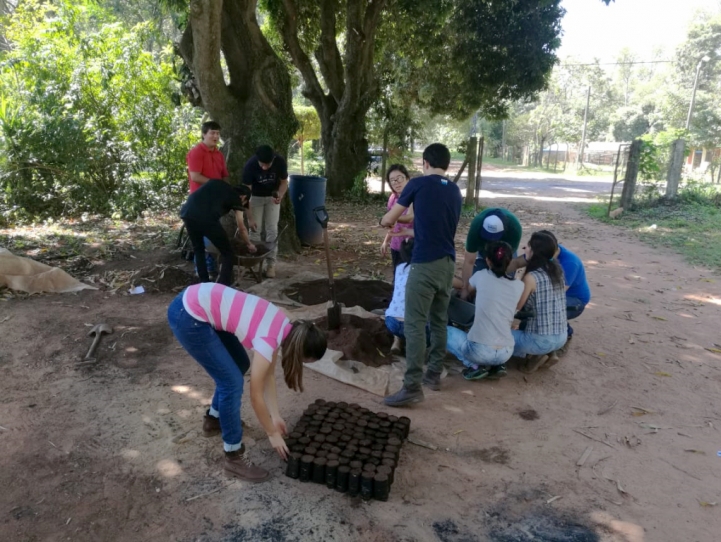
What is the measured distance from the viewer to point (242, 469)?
9.18 feet

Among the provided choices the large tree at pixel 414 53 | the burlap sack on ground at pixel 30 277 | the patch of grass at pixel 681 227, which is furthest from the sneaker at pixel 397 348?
the large tree at pixel 414 53

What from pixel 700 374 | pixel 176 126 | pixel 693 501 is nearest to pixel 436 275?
pixel 693 501

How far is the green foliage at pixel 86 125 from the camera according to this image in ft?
29.9

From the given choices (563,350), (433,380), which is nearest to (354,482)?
(433,380)

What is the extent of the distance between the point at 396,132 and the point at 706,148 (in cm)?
2098

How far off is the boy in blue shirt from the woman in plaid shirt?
0.71 meters

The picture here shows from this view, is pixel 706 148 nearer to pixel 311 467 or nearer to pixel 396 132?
pixel 396 132

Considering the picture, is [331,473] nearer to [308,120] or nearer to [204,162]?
[204,162]

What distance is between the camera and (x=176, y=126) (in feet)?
32.8

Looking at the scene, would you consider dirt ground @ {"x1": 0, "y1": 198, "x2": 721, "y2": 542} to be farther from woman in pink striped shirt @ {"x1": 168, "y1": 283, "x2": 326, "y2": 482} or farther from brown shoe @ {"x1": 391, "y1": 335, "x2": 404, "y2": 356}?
brown shoe @ {"x1": 391, "y1": 335, "x2": 404, "y2": 356}

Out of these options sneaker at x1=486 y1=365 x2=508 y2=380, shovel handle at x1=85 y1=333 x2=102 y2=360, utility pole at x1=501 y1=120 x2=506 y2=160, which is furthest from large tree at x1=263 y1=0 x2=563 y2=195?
utility pole at x1=501 y1=120 x2=506 y2=160

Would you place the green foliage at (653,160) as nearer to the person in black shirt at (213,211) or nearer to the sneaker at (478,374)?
the sneaker at (478,374)

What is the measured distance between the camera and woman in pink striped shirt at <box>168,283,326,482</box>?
7.95 feet

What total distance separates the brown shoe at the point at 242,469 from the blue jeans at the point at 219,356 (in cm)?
4
